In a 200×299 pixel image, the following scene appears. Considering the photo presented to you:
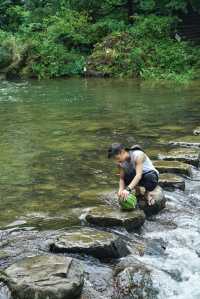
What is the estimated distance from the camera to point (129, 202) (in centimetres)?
616

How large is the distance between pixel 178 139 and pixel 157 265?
15.9 ft

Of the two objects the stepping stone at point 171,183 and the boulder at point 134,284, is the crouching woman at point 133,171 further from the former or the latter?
the boulder at point 134,284

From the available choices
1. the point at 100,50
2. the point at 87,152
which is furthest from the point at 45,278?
the point at 100,50

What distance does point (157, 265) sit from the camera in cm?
537

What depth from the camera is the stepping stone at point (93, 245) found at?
529 cm

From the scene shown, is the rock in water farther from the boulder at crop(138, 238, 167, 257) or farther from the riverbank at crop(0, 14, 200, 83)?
the riverbank at crop(0, 14, 200, 83)

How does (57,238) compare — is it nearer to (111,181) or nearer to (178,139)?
Result: (111,181)

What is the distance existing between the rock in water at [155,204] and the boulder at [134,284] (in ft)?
5.07

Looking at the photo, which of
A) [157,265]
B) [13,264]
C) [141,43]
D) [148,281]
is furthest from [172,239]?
[141,43]

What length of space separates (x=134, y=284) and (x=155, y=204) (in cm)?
180

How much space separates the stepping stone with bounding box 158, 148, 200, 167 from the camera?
8.56 m

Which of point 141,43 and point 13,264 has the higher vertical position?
point 141,43

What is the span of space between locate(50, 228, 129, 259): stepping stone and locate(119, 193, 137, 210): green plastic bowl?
685 millimetres

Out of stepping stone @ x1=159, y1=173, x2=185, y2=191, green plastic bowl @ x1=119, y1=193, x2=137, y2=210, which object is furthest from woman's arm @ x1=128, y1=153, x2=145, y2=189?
stepping stone @ x1=159, y1=173, x2=185, y2=191
